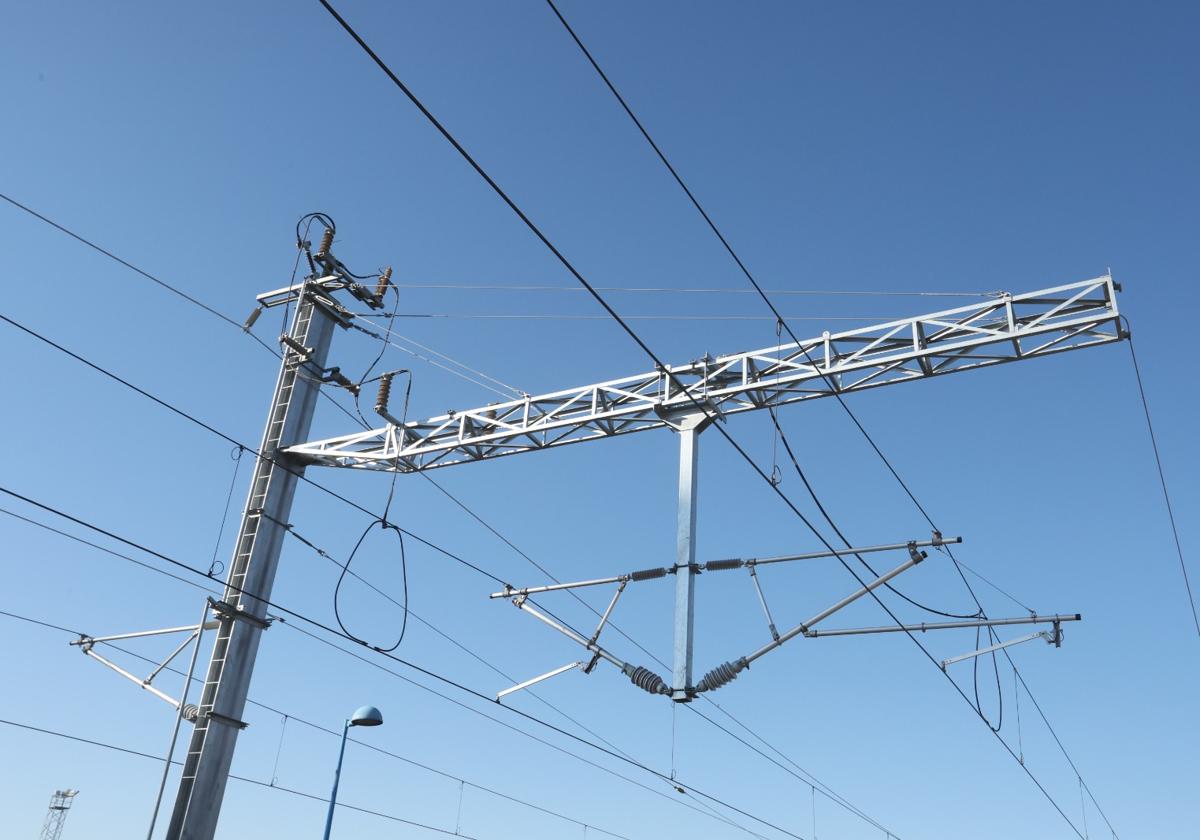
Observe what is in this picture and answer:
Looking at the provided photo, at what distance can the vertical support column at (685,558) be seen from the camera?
1415cm

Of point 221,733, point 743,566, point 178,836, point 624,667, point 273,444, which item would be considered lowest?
point 178,836

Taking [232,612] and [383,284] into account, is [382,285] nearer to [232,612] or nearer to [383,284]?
[383,284]

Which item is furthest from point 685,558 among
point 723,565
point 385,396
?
point 385,396

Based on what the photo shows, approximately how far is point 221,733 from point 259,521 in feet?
9.98

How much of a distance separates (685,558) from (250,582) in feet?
20.8

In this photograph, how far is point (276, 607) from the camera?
15.0 metres

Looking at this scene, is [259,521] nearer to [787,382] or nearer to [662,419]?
[662,419]

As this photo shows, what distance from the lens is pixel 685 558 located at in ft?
48.0

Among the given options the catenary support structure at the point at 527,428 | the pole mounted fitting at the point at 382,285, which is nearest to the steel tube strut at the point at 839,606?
the catenary support structure at the point at 527,428

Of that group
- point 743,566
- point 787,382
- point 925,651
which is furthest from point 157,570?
point 925,651

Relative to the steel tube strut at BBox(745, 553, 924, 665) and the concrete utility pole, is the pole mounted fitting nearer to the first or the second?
the concrete utility pole

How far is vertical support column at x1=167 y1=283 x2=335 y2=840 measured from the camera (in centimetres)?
1466

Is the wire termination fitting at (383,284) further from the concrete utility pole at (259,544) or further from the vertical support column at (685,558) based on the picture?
the vertical support column at (685,558)

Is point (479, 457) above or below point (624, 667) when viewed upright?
above
